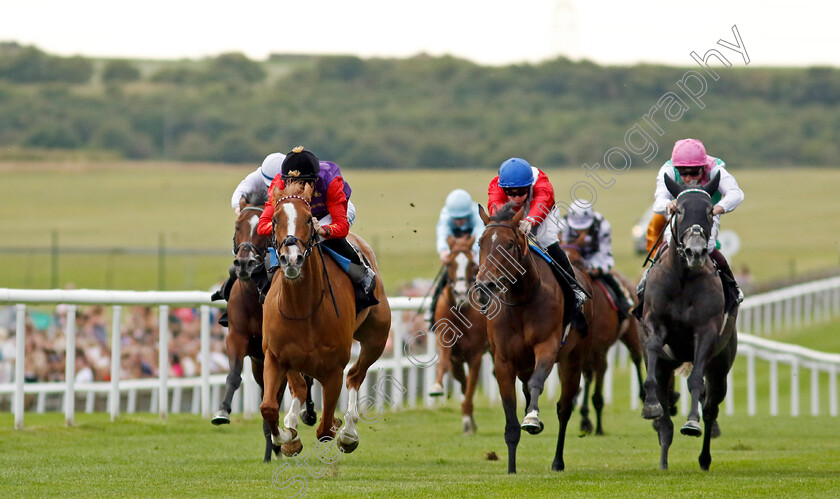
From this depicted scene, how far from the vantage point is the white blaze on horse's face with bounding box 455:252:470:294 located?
40.5ft

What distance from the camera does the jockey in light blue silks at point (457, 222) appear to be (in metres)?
13.0

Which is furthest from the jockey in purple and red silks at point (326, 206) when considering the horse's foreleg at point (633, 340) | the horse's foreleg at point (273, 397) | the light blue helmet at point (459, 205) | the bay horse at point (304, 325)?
the horse's foreleg at point (633, 340)

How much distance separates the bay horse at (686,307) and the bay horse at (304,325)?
82.7 inches

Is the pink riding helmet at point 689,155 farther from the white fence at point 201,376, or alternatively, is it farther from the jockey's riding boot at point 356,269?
the white fence at point 201,376

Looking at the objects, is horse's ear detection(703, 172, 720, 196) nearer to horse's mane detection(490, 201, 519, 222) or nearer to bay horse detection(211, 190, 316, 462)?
horse's mane detection(490, 201, 519, 222)

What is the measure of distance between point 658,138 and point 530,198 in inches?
1997

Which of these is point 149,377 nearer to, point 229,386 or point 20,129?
point 229,386

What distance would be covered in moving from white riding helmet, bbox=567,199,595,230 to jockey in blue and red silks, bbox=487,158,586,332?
2.94 m

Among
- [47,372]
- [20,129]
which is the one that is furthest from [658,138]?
[47,372]

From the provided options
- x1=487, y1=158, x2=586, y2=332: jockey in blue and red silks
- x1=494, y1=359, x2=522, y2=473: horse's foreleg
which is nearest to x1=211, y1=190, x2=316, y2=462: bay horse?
x1=494, y1=359, x2=522, y2=473: horse's foreleg

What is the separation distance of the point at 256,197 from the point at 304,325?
2.07 meters

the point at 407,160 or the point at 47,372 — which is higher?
the point at 407,160

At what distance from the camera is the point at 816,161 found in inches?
2721

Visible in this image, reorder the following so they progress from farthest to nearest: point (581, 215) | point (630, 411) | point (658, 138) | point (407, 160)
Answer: point (407, 160) → point (658, 138) → point (630, 411) → point (581, 215)
